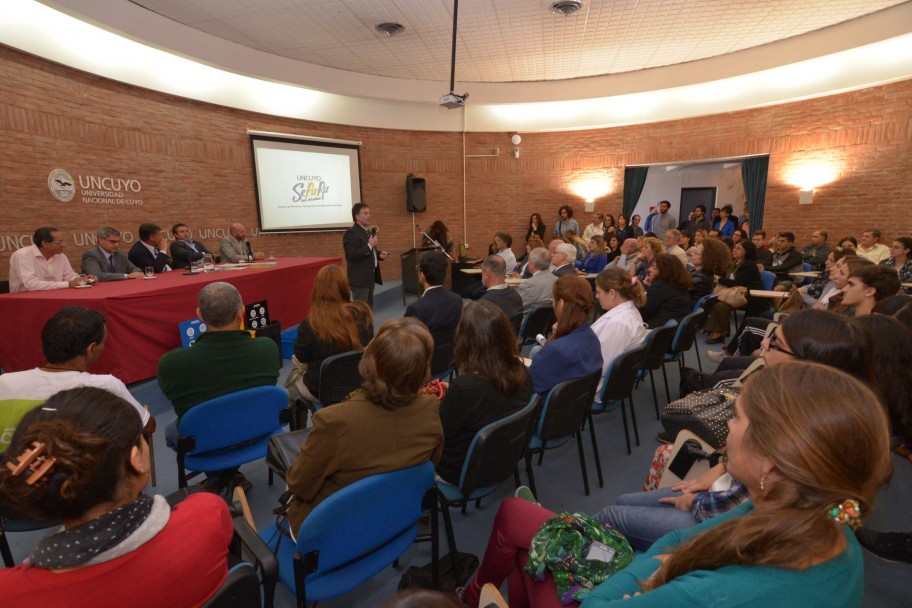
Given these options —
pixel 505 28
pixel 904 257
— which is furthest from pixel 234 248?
pixel 904 257

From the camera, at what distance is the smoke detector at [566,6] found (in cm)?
593

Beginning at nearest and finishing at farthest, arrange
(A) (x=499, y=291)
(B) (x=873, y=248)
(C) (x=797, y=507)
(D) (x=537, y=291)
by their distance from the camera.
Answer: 1. (C) (x=797, y=507)
2. (A) (x=499, y=291)
3. (D) (x=537, y=291)
4. (B) (x=873, y=248)

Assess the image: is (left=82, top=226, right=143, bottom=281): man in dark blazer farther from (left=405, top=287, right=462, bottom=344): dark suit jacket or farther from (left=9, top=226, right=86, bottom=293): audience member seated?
(left=405, top=287, right=462, bottom=344): dark suit jacket

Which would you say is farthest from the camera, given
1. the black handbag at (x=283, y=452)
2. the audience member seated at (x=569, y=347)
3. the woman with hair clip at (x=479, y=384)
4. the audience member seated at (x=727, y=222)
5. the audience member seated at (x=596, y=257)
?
the audience member seated at (x=727, y=222)

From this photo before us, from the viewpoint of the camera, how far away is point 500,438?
6.22 feet

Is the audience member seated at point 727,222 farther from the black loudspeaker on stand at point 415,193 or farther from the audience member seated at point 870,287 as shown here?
the audience member seated at point 870,287

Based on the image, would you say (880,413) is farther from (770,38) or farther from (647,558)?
(770,38)

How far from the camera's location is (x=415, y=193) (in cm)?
1012

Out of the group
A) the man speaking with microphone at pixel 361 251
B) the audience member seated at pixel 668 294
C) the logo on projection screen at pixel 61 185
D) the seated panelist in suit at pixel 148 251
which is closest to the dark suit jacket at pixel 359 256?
the man speaking with microphone at pixel 361 251

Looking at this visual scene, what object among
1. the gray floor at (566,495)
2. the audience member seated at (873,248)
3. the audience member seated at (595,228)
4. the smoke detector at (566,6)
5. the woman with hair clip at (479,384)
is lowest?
the gray floor at (566,495)

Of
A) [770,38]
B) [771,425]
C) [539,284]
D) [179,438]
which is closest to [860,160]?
[770,38]

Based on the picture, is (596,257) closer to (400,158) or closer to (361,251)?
(361,251)

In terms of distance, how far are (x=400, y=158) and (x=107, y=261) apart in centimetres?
669

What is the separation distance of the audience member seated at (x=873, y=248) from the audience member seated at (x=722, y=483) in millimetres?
6809
